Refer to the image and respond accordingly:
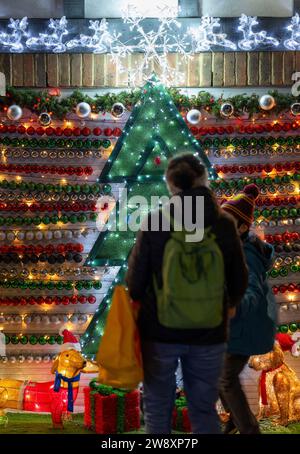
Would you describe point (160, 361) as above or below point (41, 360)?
above

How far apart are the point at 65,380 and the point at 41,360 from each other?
30.6 inches

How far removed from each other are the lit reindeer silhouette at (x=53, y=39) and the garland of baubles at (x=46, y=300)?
85.0 inches

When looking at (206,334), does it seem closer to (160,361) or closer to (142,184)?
(160,361)

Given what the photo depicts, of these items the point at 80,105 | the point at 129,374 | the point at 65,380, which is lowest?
the point at 65,380

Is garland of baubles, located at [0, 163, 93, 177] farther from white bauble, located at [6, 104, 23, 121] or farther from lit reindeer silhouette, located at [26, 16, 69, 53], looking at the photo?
lit reindeer silhouette, located at [26, 16, 69, 53]

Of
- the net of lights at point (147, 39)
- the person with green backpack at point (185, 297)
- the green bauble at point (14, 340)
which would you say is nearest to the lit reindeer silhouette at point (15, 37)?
the net of lights at point (147, 39)

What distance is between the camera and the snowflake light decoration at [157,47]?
639 centimetres

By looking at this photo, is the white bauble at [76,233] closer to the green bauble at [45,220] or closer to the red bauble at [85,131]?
the green bauble at [45,220]

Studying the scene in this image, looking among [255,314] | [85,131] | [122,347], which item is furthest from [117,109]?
[122,347]

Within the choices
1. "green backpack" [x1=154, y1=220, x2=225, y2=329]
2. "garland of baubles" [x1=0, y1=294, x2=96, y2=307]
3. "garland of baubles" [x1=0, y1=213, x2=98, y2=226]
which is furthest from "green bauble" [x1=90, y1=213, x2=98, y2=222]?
"green backpack" [x1=154, y1=220, x2=225, y2=329]

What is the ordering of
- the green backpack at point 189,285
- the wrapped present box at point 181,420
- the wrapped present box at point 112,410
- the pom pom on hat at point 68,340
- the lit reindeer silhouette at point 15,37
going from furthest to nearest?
the lit reindeer silhouette at point 15,37 < the pom pom on hat at point 68,340 < the wrapped present box at point 181,420 < the wrapped present box at point 112,410 < the green backpack at point 189,285

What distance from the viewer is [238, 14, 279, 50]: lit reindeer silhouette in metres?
6.54
